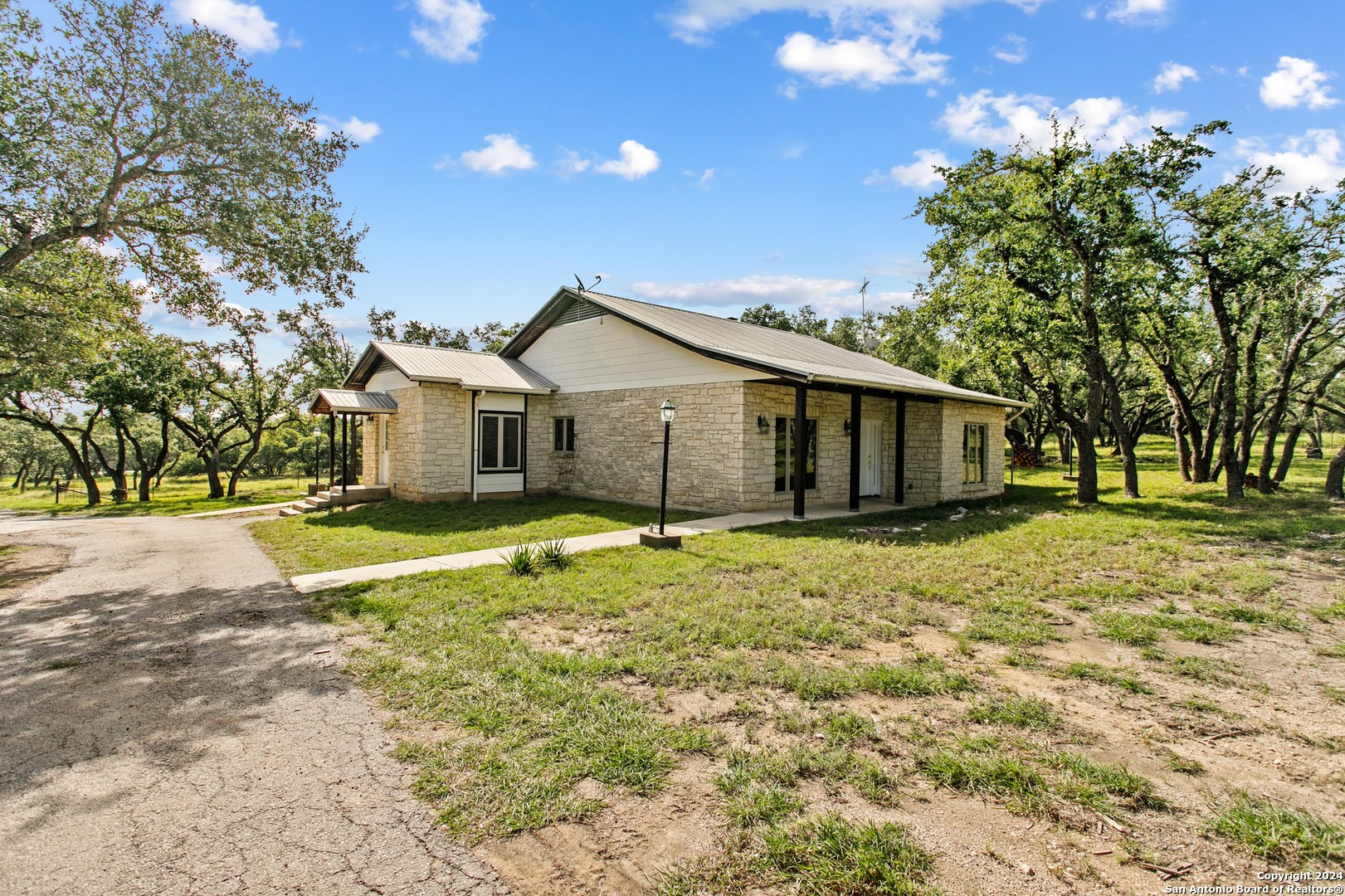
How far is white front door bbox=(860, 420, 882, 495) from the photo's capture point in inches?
614

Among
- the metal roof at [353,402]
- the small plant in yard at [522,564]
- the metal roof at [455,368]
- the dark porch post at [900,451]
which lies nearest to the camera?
the small plant in yard at [522,564]

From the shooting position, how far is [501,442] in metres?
15.6

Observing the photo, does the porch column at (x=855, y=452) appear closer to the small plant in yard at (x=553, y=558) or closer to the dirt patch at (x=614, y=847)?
the small plant in yard at (x=553, y=558)

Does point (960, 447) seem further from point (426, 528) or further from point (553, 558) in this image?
point (426, 528)

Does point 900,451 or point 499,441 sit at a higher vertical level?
point 499,441

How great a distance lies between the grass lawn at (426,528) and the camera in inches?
350

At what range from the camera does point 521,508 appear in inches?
538

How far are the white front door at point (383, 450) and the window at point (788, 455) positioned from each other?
1048 centimetres

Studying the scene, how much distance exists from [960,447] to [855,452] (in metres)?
4.59

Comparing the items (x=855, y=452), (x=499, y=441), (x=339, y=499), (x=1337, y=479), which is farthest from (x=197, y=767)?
(x=1337, y=479)

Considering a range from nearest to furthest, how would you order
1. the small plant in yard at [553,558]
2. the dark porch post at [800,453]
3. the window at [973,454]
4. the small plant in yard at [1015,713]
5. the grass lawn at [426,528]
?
the small plant in yard at [1015,713] → the small plant in yard at [553,558] → the grass lawn at [426,528] → the dark porch post at [800,453] → the window at [973,454]

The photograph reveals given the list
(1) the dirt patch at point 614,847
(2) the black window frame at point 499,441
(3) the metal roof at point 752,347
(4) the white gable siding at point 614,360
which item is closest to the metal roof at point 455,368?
(4) the white gable siding at point 614,360

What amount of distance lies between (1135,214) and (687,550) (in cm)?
1206

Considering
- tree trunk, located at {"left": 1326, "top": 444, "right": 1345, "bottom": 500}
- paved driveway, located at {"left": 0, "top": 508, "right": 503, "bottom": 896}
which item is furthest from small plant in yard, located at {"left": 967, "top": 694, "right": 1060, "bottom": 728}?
tree trunk, located at {"left": 1326, "top": 444, "right": 1345, "bottom": 500}
